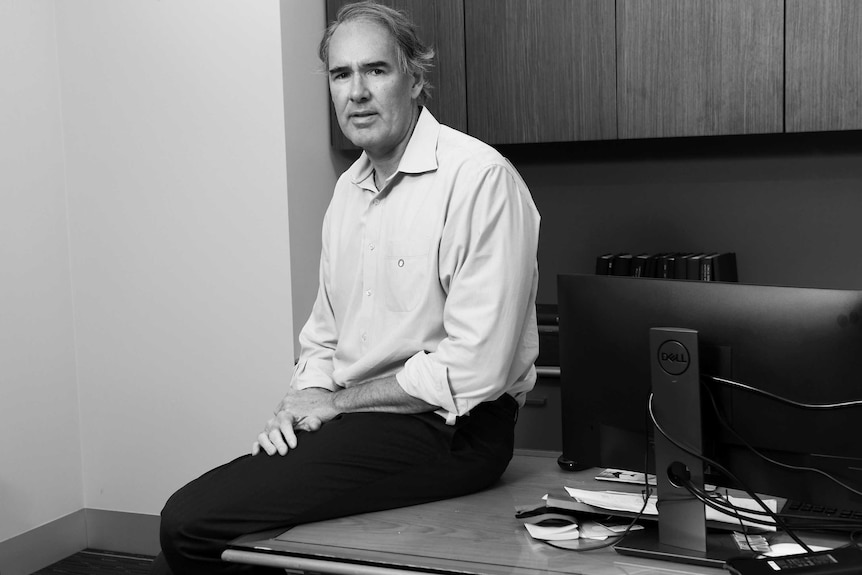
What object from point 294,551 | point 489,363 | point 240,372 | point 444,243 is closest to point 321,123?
point 240,372

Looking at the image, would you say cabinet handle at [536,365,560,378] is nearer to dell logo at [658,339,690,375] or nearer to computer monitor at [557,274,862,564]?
computer monitor at [557,274,862,564]

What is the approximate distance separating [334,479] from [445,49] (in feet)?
6.67

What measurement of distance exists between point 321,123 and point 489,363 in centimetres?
186

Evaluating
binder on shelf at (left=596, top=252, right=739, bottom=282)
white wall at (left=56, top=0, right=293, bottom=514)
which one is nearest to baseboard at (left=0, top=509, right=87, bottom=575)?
white wall at (left=56, top=0, right=293, bottom=514)

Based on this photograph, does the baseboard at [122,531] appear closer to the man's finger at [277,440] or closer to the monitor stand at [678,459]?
the man's finger at [277,440]

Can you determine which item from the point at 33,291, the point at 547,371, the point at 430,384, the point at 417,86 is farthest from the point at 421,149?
the point at 33,291

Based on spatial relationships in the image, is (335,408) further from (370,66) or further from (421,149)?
(370,66)

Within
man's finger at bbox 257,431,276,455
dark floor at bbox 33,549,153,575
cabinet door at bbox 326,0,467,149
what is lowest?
dark floor at bbox 33,549,153,575

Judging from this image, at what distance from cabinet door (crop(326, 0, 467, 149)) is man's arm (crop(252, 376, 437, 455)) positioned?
Result: 157cm

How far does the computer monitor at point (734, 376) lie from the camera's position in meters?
1.43

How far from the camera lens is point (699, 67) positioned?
309cm

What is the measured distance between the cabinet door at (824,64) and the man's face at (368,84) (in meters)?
1.44

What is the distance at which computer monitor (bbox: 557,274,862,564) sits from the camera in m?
1.43

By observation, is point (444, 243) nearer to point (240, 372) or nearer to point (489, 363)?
point (489, 363)
